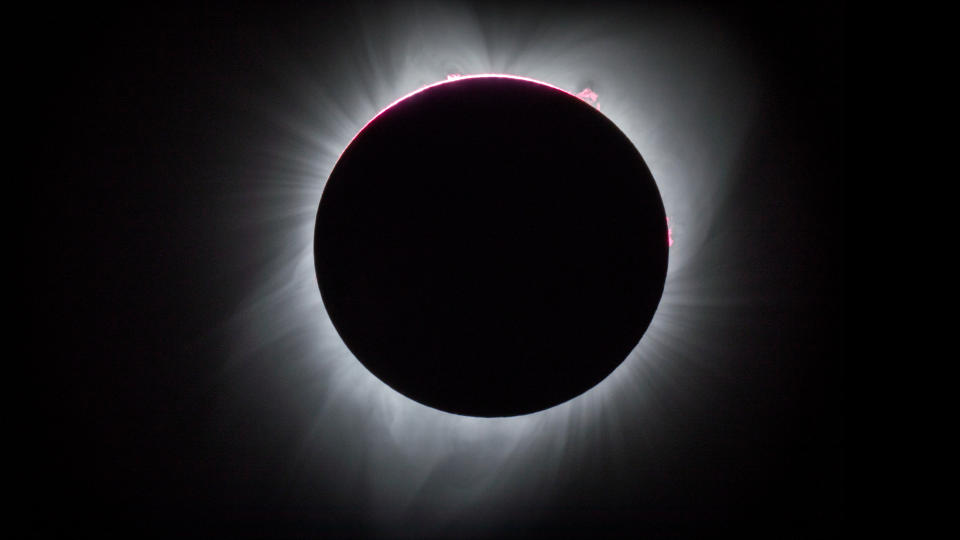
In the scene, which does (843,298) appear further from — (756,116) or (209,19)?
(209,19)

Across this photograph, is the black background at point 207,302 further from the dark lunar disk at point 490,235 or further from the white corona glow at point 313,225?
the dark lunar disk at point 490,235

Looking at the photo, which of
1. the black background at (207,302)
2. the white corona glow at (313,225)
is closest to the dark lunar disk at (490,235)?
the white corona glow at (313,225)

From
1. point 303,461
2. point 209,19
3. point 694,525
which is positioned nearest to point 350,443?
point 303,461

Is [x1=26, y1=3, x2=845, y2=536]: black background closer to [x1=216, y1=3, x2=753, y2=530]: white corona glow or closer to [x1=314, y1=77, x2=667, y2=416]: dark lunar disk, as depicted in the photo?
[x1=216, y1=3, x2=753, y2=530]: white corona glow

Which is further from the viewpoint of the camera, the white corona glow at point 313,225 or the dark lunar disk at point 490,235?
the white corona glow at point 313,225

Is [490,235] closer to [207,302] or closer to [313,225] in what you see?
[313,225]

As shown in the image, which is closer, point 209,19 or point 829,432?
point 209,19

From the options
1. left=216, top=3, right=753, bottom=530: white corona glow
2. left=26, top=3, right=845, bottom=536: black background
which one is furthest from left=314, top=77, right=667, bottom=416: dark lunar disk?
left=26, top=3, right=845, bottom=536: black background
